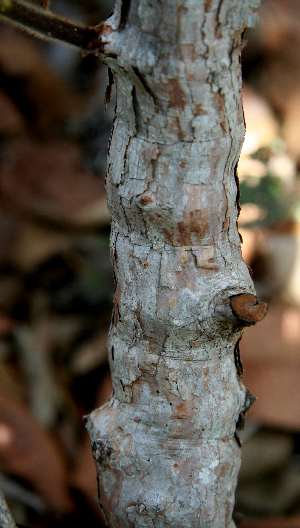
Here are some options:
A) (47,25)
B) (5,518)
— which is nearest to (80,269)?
(5,518)

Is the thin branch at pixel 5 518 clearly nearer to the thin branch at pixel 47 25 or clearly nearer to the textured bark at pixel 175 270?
the textured bark at pixel 175 270

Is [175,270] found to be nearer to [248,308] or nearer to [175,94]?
[248,308]

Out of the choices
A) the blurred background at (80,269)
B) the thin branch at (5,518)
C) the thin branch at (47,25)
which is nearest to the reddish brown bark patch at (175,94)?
the thin branch at (47,25)

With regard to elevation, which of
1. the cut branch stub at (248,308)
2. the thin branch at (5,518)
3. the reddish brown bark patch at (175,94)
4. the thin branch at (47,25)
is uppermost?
the thin branch at (47,25)

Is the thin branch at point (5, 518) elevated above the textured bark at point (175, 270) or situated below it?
below

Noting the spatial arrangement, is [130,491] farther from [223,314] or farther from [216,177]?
[216,177]

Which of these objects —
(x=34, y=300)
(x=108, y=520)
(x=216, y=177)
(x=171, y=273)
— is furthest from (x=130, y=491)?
(x=34, y=300)

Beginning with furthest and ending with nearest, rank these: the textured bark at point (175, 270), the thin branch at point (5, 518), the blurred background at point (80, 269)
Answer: the blurred background at point (80, 269) → the thin branch at point (5, 518) → the textured bark at point (175, 270)

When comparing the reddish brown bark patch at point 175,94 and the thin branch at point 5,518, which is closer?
the reddish brown bark patch at point 175,94
